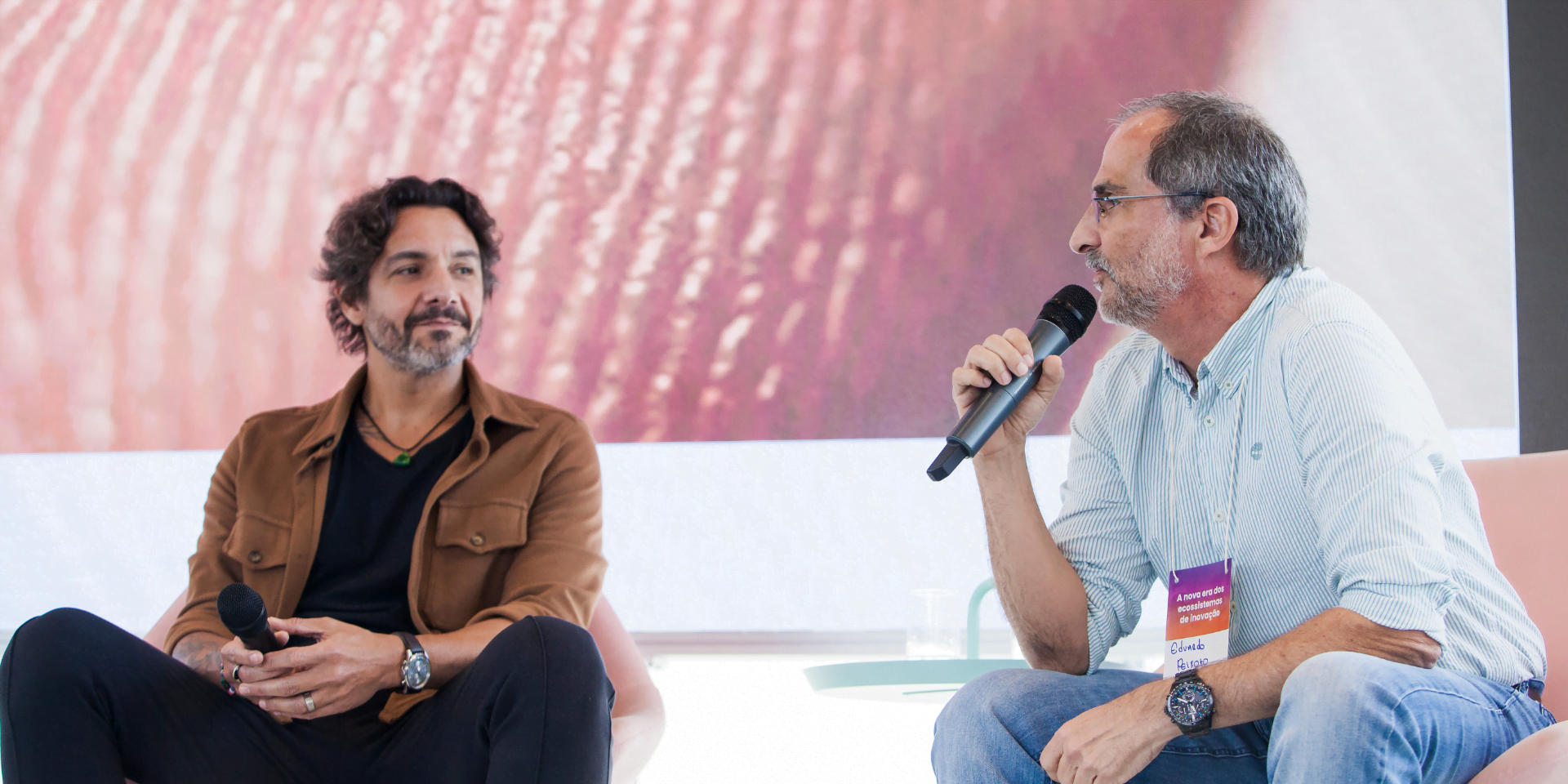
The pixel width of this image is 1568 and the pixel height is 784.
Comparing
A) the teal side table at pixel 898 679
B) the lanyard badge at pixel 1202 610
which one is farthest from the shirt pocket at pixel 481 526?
the lanyard badge at pixel 1202 610

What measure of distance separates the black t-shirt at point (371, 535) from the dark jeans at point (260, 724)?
9.3 inches

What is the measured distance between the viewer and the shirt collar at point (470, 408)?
1910mm

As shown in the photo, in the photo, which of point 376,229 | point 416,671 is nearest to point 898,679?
point 416,671

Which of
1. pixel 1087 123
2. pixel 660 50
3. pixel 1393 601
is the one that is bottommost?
pixel 1393 601

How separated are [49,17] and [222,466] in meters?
1.55

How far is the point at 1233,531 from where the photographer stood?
142 centimetres

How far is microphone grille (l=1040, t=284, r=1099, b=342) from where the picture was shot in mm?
1493

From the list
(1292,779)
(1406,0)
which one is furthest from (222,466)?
(1406,0)

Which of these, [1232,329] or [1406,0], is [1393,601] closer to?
[1232,329]

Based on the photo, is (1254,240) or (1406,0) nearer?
(1254,240)

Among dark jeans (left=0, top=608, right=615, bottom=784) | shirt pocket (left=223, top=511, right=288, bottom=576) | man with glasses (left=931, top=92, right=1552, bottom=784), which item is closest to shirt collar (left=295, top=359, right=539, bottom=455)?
shirt pocket (left=223, top=511, right=288, bottom=576)

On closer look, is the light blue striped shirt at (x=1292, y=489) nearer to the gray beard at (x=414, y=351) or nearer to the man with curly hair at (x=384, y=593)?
the man with curly hair at (x=384, y=593)

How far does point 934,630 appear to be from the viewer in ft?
8.38

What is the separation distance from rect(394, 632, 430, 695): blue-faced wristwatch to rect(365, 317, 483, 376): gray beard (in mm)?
591
